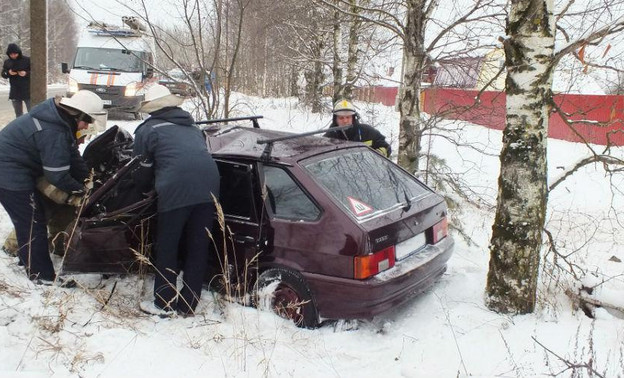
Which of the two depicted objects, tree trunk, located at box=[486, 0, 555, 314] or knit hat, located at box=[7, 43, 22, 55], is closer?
tree trunk, located at box=[486, 0, 555, 314]

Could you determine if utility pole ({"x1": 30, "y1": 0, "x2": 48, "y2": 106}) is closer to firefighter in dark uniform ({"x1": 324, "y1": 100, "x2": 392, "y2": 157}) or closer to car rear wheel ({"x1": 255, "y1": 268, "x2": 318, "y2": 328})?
firefighter in dark uniform ({"x1": 324, "y1": 100, "x2": 392, "y2": 157})

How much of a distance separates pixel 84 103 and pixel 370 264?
273 centimetres

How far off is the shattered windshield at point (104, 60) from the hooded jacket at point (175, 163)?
37.9 feet

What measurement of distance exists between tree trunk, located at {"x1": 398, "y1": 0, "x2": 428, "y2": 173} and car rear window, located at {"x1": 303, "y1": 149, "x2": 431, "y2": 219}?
8.18 ft

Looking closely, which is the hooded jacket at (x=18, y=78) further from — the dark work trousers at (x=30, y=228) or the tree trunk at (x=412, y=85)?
the tree trunk at (x=412, y=85)

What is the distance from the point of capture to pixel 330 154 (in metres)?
3.96

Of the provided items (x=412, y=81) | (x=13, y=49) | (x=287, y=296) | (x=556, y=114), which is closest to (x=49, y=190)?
(x=287, y=296)

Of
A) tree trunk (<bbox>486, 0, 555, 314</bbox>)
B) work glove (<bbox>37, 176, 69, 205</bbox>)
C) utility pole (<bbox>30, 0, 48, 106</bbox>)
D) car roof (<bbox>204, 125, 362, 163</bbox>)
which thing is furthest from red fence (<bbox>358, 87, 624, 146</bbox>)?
utility pole (<bbox>30, 0, 48, 106</bbox>)

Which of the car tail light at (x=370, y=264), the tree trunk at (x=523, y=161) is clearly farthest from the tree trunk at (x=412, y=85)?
the car tail light at (x=370, y=264)

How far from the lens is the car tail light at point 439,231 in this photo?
4.03 meters

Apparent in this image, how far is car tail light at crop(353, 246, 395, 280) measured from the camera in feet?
10.8

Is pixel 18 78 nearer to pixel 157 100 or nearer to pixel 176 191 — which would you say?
pixel 157 100

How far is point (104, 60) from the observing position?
14352mm

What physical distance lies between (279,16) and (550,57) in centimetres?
1016
